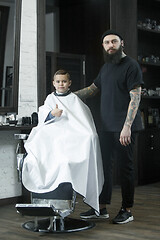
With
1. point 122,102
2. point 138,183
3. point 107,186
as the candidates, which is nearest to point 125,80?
point 122,102

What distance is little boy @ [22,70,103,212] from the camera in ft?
10.4

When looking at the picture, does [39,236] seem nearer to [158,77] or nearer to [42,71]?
[42,71]

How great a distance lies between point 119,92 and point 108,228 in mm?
1044

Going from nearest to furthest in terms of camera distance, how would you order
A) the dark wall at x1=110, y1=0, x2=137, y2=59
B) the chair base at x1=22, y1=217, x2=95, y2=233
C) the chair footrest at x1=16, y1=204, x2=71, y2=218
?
the chair footrest at x1=16, y1=204, x2=71, y2=218 → the chair base at x1=22, y1=217, x2=95, y2=233 → the dark wall at x1=110, y1=0, x2=137, y2=59

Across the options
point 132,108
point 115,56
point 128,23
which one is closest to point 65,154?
point 132,108

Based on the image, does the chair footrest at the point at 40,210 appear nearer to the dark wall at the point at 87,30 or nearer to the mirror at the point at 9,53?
the mirror at the point at 9,53

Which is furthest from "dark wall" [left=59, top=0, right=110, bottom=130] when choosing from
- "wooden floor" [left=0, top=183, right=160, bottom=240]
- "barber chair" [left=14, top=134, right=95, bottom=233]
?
"barber chair" [left=14, top=134, right=95, bottom=233]

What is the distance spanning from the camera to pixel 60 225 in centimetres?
332

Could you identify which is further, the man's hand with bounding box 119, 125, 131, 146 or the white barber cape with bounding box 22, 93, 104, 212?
the man's hand with bounding box 119, 125, 131, 146

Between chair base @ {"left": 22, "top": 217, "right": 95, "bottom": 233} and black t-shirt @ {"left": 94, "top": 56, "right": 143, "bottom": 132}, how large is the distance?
76cm

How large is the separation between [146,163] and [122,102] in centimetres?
217

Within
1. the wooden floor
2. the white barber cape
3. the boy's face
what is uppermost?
the boy's face

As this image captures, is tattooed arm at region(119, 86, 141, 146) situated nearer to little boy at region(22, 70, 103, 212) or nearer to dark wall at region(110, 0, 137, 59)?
little boy at region(22, 70, 103, 212)

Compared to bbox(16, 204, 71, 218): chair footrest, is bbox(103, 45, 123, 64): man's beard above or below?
above
